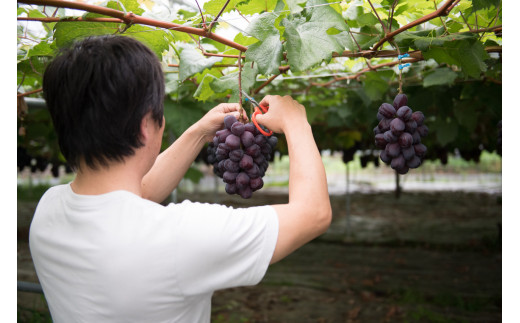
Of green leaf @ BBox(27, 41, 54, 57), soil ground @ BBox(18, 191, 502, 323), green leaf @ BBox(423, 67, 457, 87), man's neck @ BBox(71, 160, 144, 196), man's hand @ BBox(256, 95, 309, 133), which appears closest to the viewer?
man's neck @ BBox(71, 160, 144, 196)

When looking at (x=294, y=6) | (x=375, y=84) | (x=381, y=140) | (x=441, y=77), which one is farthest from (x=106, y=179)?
(x=441, y=77)

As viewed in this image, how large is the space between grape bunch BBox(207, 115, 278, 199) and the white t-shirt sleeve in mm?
337

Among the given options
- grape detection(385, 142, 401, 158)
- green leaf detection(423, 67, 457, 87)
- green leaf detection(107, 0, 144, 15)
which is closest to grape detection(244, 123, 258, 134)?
grape detection(385, 142, 401, 158)

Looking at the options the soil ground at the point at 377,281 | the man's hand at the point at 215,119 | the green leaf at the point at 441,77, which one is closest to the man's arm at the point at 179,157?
the man's hand at the point at 215,119

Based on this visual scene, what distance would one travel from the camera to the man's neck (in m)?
1.14

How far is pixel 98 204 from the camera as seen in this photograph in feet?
3.58

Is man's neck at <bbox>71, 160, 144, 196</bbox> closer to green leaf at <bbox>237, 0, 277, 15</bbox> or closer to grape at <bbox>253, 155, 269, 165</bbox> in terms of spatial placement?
grape at <bbox>253, 155, 269, 165</bbox>

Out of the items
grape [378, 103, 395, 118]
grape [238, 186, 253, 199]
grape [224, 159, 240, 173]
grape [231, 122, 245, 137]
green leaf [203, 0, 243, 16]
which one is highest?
green leaf [203, 0, 243, 16]

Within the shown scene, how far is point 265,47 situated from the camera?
1.37 meters

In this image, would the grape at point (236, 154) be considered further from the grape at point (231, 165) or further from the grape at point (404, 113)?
the grape at point (404, 113)

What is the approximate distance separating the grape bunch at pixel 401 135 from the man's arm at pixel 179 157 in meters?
0.52

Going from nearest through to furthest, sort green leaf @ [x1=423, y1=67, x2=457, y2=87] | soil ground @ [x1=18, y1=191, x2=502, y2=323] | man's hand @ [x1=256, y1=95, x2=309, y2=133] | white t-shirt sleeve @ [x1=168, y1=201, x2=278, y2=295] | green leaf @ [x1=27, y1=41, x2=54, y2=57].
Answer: white t-shirt sleeve @ [x1=168, y1=201, x2=278, y2=295] < man's hand @ [x1=256, y1=95, x2=309, y2=133] < green leaf @ [x1=27, y1=41, x2=54, y2=57] < green leaf @ [x1=423, y1=67, x2=457, y2=87] < soil ground @ [x1=18, y1=191, x2=502, y2=323]
